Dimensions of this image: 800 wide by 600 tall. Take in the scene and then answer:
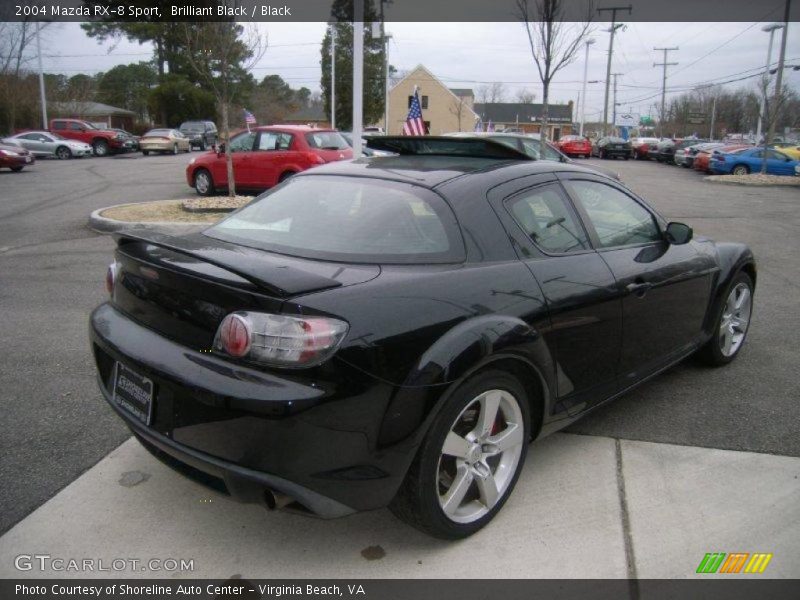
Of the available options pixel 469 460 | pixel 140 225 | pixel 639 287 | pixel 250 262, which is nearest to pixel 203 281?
pixel 250 262

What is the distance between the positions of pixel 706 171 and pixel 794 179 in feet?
20.1

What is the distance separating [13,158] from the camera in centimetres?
2194

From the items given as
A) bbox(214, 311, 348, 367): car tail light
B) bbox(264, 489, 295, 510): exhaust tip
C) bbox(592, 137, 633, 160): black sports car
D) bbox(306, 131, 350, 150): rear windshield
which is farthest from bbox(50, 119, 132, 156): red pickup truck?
bbox(264, 489, 295, 510): exhaust tip

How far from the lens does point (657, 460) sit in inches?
131

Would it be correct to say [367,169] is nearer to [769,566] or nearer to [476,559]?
[476,559]

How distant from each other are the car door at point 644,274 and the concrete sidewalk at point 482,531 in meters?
0.69

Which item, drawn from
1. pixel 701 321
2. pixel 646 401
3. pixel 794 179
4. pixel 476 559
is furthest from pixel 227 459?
pixel 794 179

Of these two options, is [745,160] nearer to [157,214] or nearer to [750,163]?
[750,163]

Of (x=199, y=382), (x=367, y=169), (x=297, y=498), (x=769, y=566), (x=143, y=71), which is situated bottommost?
(x=769, y=566)

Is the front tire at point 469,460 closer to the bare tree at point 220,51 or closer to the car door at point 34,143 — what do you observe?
the bare tree at point 220,51

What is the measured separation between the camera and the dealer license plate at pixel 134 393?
8.16ft

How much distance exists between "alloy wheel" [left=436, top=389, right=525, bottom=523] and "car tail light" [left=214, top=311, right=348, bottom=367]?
0.65 meters

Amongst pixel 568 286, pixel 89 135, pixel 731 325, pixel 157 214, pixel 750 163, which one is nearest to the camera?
pixel 568 286

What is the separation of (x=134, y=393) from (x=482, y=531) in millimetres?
1569
